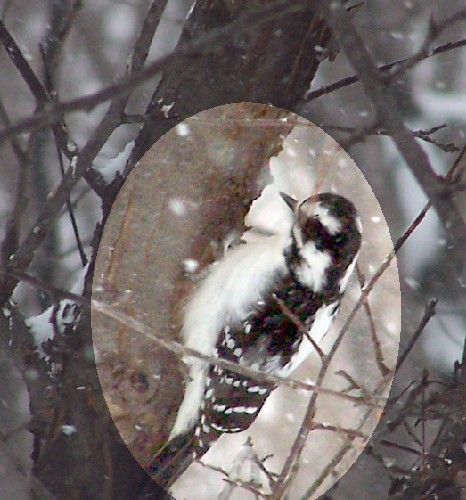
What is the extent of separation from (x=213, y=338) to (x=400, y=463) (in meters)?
0.52

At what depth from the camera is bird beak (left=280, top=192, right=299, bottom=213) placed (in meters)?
0.81

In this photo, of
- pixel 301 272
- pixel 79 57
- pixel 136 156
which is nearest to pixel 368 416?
pixel 301 272

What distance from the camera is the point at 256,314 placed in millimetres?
825

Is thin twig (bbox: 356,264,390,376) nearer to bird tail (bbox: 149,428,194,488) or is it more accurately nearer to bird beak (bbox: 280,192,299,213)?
bird beak (bbox: 280,192,299,213)

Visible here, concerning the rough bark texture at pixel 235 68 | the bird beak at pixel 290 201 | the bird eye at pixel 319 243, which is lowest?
the bird eye at pixel 319 243

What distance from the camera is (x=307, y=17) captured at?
829 mm

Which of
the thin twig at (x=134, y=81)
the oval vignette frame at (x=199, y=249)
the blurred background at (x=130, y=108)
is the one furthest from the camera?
the blurred background at (x=130, y=108)

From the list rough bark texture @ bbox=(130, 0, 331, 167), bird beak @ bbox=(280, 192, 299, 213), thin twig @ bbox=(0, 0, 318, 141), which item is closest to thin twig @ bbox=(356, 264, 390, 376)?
bird beak @ bbox=(280, 192, 299, 213)

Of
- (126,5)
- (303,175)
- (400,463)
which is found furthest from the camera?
(400,463)

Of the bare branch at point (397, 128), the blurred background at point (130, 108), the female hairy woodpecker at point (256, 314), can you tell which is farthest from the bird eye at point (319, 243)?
the bare branch at point (397, 128)

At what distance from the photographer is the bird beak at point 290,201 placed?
2.65 ft

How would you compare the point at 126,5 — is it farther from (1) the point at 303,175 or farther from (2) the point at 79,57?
(1) the point at 303,175

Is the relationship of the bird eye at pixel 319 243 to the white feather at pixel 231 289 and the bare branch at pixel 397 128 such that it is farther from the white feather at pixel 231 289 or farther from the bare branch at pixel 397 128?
the bare branch at pixel 397 128

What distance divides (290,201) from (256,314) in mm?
143
